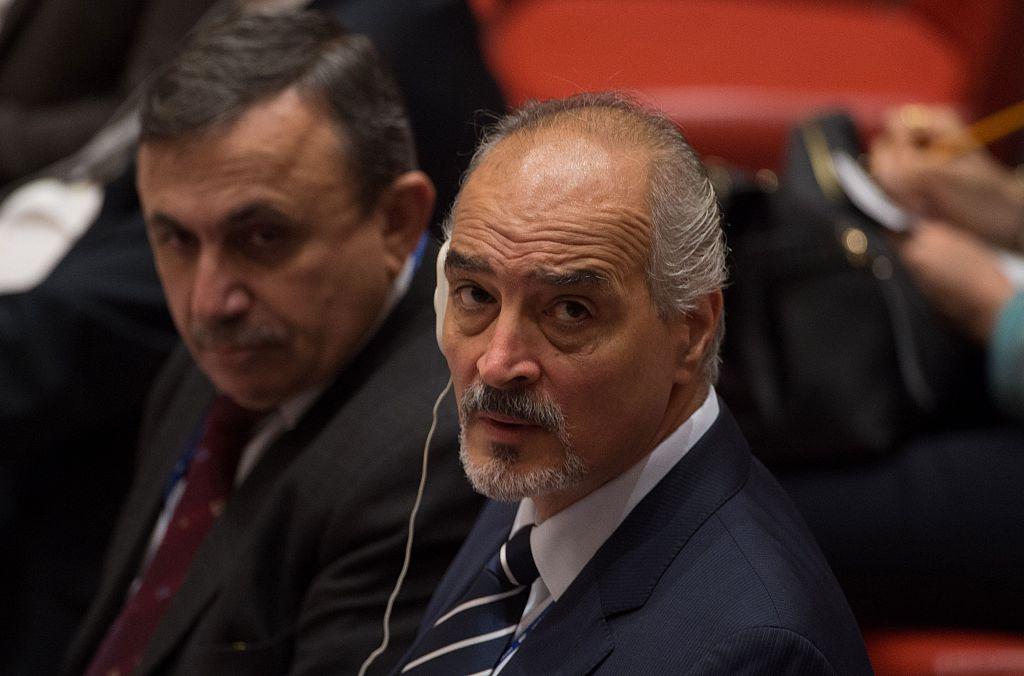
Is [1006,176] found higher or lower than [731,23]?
higher

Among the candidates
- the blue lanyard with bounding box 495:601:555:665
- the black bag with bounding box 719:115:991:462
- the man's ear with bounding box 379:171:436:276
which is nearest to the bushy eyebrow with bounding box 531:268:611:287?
the blue lanyard with bounding box 495:601:555:665

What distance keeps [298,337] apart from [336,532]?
0.71 ft

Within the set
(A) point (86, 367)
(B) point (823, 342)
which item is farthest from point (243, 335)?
(B) point (823, 342)

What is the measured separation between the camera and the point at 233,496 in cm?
143

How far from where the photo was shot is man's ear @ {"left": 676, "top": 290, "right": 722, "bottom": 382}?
3.27 feet

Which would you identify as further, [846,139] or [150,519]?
[846,139]

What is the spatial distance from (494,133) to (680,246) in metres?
0.18

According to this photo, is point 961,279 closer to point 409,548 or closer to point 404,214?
point 404,214

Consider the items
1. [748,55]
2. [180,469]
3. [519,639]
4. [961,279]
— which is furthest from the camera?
[748,55]

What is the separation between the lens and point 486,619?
42.4 inches

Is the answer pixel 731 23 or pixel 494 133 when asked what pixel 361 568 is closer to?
pixel 494 133

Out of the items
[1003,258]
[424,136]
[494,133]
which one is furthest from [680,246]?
[1003,258]

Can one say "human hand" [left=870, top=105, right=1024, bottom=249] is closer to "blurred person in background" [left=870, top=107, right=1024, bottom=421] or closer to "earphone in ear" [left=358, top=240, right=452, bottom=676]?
"blurred person in background" [left=870, top=107, right=1024, bottom=421]

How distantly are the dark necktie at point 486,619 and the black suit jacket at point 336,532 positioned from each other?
0.47 ft
